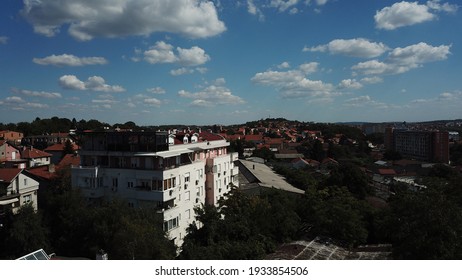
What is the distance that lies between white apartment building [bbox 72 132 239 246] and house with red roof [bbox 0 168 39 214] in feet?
9.37

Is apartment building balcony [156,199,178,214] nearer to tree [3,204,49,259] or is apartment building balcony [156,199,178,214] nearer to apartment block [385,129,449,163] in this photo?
tree [3,204,49,259]

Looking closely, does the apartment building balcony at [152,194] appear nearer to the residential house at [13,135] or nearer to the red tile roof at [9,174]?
the red tile roof at [9,174]

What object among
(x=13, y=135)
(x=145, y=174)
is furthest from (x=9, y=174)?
(x=13, y=135)

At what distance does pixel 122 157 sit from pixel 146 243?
437 cm

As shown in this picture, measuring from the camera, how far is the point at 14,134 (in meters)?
34.3

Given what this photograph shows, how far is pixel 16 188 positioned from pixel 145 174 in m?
6.12

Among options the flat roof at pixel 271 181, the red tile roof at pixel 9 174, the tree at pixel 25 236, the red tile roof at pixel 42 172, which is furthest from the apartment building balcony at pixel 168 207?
the red tile roof at pixel 42 172

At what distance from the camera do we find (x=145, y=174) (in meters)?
10.1

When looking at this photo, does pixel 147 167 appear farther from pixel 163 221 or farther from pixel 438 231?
pixel 438 231

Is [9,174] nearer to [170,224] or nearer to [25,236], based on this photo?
[25,236]

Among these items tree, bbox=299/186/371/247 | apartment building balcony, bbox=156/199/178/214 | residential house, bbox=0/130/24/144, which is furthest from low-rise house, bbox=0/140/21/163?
tree, bbox=299/186/371/247

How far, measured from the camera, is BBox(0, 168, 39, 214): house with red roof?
12.3 m

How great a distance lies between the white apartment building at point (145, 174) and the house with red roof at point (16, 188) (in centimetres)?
286
